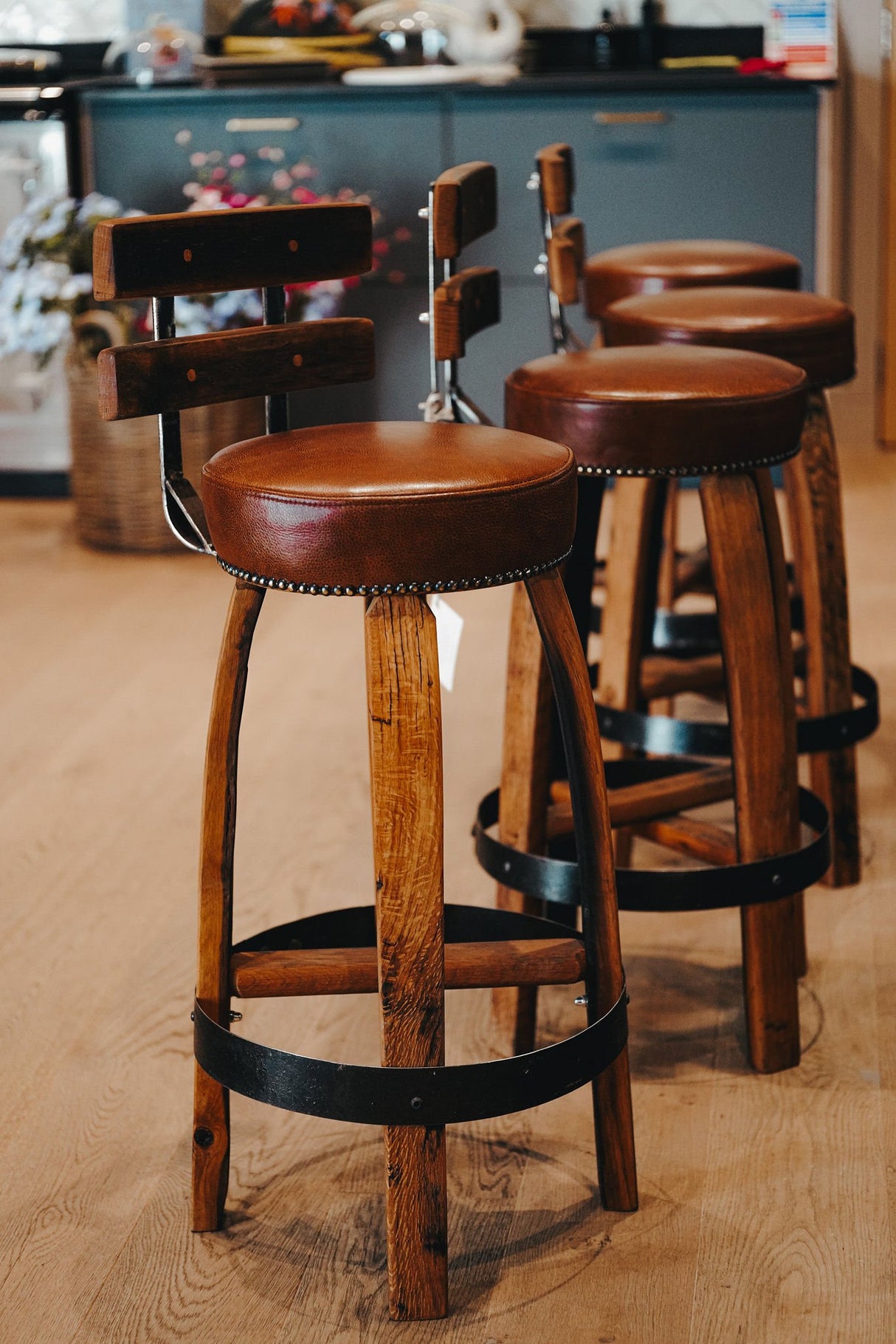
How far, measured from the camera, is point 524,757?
1530 millimetres

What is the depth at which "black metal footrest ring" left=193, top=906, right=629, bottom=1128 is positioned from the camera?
1156 millimetres

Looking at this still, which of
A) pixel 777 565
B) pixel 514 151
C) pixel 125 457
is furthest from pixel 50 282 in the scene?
pixel 777 565

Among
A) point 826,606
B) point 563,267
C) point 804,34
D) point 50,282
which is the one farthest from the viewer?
point 804,34

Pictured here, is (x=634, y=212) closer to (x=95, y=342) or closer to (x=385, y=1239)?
(x=95, y=342)

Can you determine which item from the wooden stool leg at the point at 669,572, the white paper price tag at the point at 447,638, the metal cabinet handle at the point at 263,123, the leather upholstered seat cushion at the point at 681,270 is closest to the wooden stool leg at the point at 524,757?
the white paper price tag at the point at 447,638

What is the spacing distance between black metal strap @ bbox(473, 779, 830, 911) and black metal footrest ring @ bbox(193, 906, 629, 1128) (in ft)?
0.74

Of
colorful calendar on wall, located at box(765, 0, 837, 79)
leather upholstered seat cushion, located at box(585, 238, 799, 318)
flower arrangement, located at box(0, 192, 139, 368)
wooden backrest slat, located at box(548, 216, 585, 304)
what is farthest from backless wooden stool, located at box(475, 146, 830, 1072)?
colorful calendar on wall, located at box(765, 0, 837, 79)

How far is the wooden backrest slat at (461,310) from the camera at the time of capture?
141cm

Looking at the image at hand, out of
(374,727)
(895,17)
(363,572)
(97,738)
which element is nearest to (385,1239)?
(374,727)

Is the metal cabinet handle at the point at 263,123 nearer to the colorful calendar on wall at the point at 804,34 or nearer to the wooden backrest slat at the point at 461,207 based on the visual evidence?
the colorful calendar on wall at the point at 804,34

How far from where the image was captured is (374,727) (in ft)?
3.68

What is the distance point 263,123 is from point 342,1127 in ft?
9.36

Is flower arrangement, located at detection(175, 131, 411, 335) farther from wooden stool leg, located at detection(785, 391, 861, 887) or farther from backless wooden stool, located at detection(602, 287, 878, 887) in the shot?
wooden stool leg, located at detection(785, 391, 861, 887)

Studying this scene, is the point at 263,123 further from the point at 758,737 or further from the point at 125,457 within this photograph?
the point at 758,737
